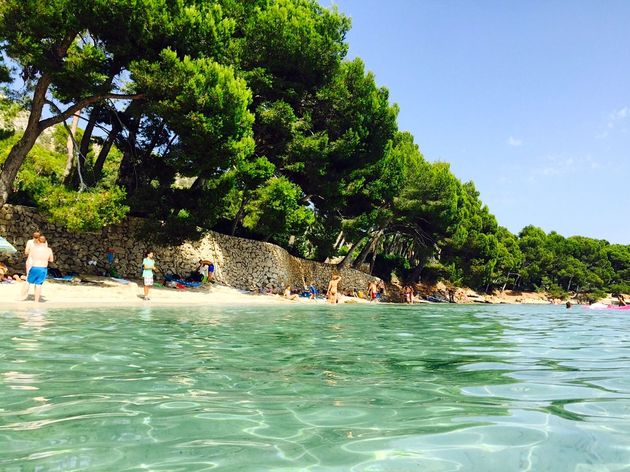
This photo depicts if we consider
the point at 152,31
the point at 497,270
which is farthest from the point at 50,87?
the point at 497,270

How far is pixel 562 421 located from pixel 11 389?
3.84 m

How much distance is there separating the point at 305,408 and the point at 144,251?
21472mm

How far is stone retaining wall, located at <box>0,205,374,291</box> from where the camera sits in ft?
65.7

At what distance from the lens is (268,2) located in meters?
26.1

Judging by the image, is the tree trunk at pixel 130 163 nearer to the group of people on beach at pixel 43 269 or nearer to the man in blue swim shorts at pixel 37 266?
the group of people on beach at pixel 43 269

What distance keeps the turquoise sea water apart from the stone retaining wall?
16299 mm

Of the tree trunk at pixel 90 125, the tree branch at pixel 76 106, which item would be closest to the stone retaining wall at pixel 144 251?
the tree trunk at pixel 90 125

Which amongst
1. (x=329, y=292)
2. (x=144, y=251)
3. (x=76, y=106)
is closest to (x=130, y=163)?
(x=144, y=251)

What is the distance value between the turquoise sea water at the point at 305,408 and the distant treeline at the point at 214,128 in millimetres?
13155

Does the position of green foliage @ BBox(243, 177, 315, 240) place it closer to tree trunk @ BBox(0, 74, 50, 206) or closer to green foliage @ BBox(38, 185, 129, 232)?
green foliage @ BBox(38, 185, 129, 232)

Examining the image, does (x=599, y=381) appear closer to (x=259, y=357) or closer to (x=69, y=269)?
(x=259, y=357)

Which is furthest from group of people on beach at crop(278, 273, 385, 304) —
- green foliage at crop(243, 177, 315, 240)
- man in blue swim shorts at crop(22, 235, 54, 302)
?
man in blue swim shorts at crop(22, 235, 54, 302)

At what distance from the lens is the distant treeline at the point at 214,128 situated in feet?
54.5

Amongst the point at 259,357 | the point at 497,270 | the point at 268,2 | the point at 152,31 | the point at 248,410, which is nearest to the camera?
the point at 248,410
